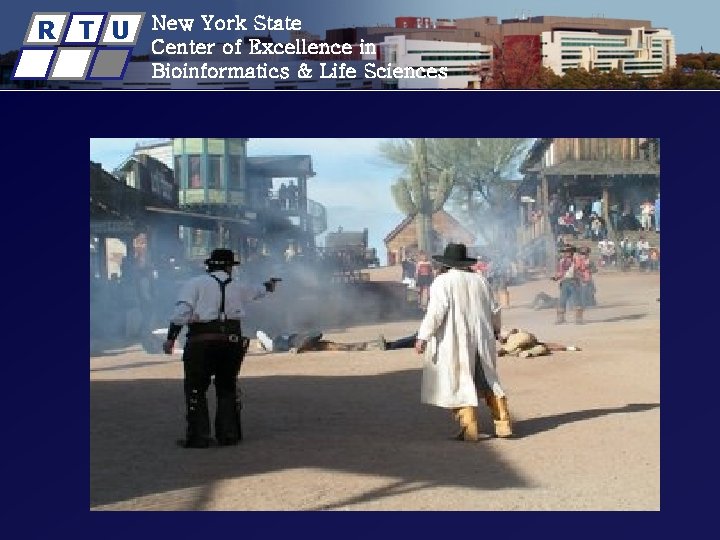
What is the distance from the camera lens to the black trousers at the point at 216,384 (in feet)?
39.7

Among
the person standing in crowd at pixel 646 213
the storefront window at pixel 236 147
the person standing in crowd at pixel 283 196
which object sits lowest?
the person standing in crowd at pixel 646 213

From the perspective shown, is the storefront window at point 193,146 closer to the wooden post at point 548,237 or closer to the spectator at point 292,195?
the spectator at point 292,195

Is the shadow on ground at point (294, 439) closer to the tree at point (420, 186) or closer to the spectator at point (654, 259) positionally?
the tree at point (420, 186)

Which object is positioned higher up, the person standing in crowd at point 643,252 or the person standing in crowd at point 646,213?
the person standing in crowd at point 646,213

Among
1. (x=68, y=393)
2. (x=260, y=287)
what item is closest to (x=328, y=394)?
(x=260, y=287)

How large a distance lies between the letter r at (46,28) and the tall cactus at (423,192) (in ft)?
7.25

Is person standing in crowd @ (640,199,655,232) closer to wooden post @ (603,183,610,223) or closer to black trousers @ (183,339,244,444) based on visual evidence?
wooden post @ (603,183,610,223)

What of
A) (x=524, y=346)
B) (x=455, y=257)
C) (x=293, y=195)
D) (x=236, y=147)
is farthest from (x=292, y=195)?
Result: (x=524, y=346)

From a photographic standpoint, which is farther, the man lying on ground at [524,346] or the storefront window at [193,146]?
the man lying on ground at [524,346]

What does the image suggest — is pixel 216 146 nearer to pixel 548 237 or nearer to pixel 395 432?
pixel 395 432

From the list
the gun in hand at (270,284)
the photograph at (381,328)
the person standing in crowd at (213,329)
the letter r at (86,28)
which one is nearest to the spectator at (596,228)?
the photograph at (381,328)

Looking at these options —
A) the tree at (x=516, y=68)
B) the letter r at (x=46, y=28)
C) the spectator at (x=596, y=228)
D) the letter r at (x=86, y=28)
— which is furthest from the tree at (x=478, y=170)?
the letter r at (x=46, y=28)

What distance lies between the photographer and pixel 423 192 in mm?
12266

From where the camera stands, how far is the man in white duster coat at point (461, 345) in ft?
39.8
